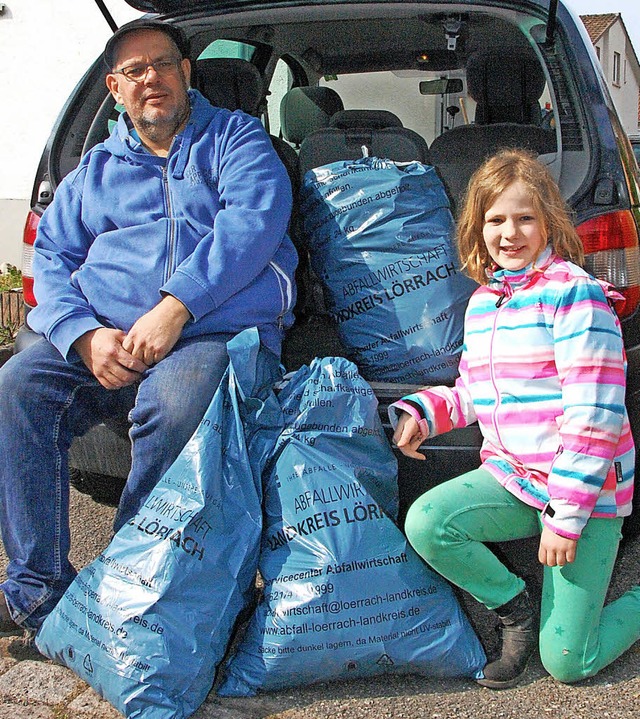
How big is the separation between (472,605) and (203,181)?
1.43 meters

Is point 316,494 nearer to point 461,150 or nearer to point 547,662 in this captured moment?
point 547,662

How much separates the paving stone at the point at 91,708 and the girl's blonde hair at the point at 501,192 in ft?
4.41

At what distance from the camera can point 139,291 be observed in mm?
2520

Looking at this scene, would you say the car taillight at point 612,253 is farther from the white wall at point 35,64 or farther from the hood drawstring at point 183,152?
the white wall at point 35,64

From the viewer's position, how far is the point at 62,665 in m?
2.21

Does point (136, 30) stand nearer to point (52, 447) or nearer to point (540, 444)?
point (52, 447)

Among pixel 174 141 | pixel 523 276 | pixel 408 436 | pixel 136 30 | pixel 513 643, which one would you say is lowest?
pixel 513 643

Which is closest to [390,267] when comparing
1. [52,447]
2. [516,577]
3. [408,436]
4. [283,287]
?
[283,287]

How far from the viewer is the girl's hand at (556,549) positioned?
199 centimetres

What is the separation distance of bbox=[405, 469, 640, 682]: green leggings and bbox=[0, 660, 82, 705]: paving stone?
34.5 inches

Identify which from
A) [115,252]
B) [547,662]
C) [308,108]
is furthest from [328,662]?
[308,108]

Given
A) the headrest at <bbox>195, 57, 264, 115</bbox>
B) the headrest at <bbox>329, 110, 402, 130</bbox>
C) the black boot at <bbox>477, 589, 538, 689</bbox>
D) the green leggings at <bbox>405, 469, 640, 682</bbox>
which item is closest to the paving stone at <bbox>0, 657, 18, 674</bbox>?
the green leggings at <bbox>405, 469, 640, 682</bbox>

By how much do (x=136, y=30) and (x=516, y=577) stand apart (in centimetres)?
190

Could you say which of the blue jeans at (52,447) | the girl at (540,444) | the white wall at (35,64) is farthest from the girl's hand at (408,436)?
the white wall at (35,64)
